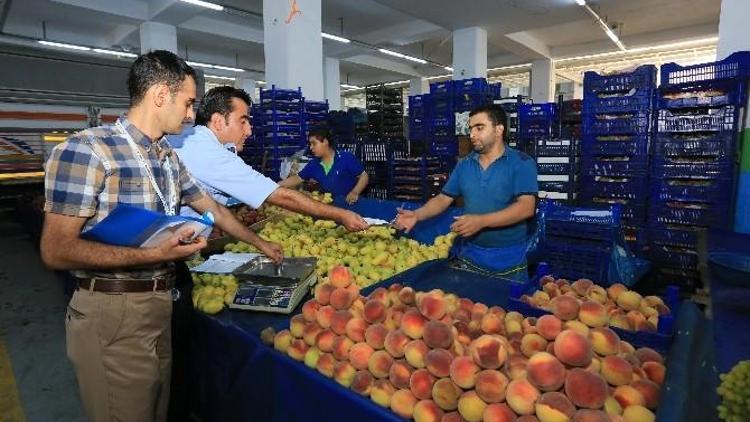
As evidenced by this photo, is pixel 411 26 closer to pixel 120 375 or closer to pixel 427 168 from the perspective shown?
pixel 427 168

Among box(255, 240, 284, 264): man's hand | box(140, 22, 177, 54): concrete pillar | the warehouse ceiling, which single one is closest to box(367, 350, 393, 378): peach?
box(255, 240, 284, 264): man's hand

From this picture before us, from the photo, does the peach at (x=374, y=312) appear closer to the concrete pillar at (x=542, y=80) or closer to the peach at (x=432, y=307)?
the peach at (x=432, y=307)

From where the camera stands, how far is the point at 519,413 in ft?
3.35

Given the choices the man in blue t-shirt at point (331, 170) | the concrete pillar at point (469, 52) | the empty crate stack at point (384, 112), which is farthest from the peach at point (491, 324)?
the concrete pillar at point (469, 52)

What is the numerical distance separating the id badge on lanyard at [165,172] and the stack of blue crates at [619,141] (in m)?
4.43

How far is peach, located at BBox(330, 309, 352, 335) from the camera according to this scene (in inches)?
56.9

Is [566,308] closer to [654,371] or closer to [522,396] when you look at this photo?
[654,371]

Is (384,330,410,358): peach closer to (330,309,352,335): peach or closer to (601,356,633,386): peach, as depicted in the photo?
(330,309,352,335): peach

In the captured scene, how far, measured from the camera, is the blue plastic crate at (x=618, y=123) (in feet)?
15.0

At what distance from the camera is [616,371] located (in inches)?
42.2

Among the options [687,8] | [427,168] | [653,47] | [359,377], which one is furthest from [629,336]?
[653,47]

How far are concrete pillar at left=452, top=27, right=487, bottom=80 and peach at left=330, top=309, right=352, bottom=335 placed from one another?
11306 mm

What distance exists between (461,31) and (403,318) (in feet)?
39.5

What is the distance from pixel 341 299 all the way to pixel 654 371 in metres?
0.98
